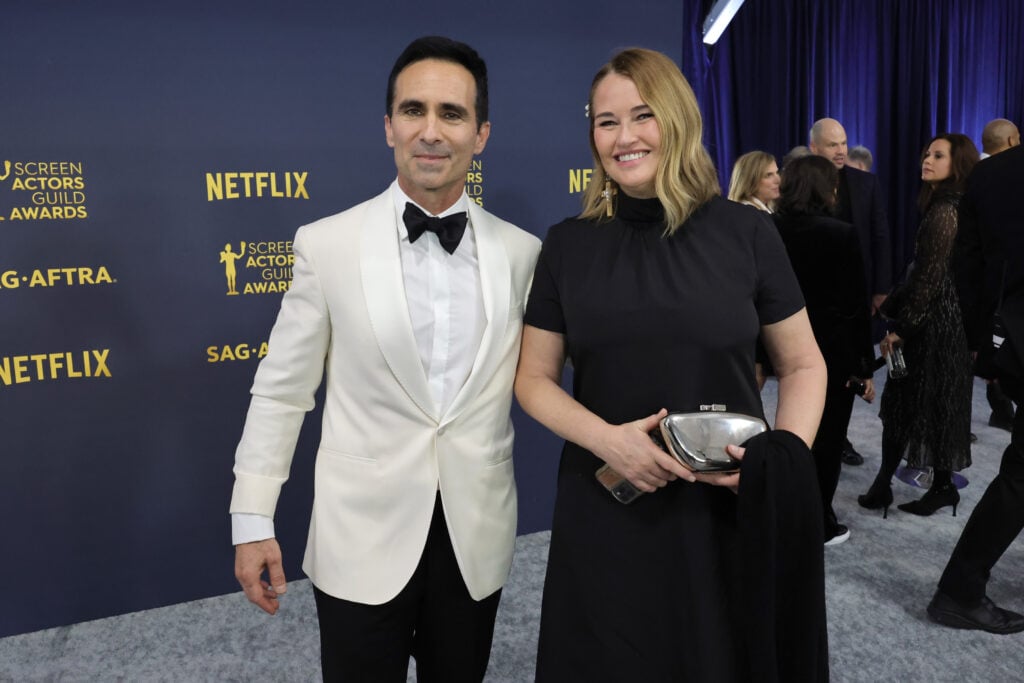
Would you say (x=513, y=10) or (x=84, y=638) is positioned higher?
(x=513, y=10)

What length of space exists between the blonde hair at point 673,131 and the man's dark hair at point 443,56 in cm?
25

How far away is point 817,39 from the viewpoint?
8023mm

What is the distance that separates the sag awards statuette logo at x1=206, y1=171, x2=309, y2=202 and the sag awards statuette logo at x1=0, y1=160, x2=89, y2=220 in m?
0.38

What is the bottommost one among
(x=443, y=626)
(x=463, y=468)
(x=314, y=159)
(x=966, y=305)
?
(x=443, y=626)

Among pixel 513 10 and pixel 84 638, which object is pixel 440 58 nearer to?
pixel 513 10

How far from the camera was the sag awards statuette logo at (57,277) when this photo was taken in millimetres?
2482

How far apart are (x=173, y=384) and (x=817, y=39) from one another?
7508 millimetres

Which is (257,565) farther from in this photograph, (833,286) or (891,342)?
(891,342)

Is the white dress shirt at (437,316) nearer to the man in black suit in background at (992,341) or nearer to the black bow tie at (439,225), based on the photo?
the black bow tie at (439,225)

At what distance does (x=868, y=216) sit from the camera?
4332 mm

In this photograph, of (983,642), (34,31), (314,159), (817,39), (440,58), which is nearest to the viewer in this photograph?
(440,58)

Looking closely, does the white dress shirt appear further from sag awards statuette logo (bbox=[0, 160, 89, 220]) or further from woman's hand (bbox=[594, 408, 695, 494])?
sag awards statuette logo (bbox=[0, 160, 89, 220])

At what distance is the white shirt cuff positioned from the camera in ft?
4.90

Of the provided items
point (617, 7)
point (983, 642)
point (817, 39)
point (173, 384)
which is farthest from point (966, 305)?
point (817, 39)
